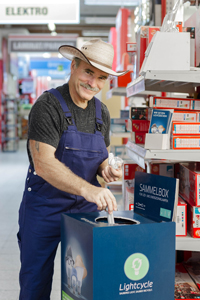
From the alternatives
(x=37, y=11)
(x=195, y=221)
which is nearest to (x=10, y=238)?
(x=195, y=221)

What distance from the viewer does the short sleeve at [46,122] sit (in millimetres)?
1836

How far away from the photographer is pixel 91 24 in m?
18.1

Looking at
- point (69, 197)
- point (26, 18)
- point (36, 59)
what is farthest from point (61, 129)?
point (36, 59)

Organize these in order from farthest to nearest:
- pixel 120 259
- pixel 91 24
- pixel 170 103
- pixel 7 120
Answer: pixel 91 24 → pixel 7 120 → pixel 170 103 → pixel 120 259

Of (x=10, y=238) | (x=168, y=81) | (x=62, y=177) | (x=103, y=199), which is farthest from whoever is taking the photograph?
(x=10, y=238)

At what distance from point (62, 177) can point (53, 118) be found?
0.34 m

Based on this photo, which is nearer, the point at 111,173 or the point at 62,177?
the point at 62,177

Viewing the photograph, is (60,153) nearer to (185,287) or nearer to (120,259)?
(120,259)

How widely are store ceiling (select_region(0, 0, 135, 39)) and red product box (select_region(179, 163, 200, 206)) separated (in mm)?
11938

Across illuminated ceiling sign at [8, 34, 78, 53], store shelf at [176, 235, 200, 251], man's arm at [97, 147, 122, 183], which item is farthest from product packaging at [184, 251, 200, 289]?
illuminated ceiling sign at [8, 34, 78, 53]

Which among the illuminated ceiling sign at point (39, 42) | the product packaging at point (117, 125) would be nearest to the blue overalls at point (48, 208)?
the product packaging at point (117, 125)

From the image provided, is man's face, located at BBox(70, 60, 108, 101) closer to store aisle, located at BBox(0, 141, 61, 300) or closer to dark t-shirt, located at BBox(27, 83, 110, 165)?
dark t-shirt, located at BBox(27, 83, 110, 165)

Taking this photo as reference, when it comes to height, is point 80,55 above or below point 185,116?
above

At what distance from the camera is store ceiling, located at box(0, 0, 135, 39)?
14789 mm
